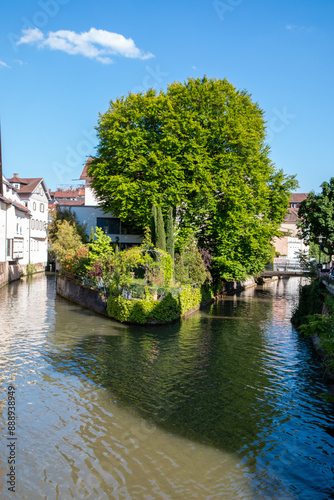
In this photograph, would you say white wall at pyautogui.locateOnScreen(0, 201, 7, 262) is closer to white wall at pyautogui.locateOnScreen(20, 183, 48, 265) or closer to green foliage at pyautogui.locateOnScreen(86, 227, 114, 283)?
white wall at pyautogui.locateOnScreen(20, 183, 48, 265)

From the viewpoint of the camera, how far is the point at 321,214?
36344 millimetres

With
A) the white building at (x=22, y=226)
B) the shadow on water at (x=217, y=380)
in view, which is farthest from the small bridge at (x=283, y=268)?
the white building at (x=22, y=226)

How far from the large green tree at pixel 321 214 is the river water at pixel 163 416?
58.7 ft

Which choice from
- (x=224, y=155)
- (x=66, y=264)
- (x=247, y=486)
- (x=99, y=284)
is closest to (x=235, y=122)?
(x=224, y=155)

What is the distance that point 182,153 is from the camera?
3109 centimetres

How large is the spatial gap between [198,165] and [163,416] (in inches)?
852

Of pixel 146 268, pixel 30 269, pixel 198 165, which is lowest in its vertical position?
pixel 30 269

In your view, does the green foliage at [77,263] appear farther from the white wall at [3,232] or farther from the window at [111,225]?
the window at [111,225]

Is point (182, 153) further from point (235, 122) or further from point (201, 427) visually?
point (201, 427)

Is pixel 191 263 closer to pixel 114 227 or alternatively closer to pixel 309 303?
pixel 309 303

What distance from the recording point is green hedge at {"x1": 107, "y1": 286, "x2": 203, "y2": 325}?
2289 centimetres

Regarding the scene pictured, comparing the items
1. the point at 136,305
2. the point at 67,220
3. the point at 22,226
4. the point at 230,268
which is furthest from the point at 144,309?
the point at 22,226

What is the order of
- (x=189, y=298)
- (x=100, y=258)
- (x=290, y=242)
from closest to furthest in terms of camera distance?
(x=189, y=298), (x=100, y=258), (x=290, y=242)

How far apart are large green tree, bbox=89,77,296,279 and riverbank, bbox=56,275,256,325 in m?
5.35
